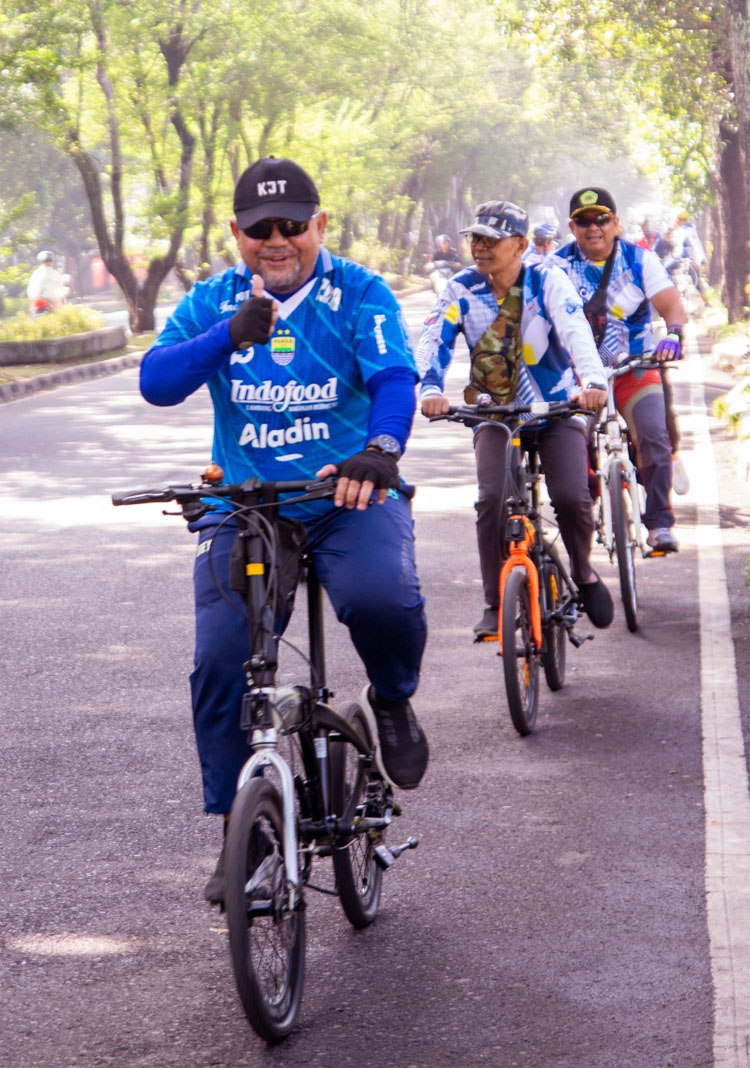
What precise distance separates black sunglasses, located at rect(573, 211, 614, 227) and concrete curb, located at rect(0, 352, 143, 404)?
12.4 m

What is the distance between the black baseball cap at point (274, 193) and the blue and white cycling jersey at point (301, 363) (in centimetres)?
20

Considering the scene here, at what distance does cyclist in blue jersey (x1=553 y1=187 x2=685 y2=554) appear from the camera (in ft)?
27.4

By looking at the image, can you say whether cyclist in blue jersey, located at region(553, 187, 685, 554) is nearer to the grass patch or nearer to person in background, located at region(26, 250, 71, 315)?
the grass patch

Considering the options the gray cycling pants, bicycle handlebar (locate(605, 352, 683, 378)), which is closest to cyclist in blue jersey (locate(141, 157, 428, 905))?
the gray cycling pants

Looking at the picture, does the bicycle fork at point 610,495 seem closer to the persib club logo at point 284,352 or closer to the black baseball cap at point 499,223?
the black baseball cap at point 499,223

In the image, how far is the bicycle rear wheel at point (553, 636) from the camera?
6667mm

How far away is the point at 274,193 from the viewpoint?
3.92 metres

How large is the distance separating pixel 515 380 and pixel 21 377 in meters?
17.0

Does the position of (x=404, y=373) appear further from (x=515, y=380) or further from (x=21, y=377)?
(x=21, y=377)

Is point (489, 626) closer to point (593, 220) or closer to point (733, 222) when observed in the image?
point (593, 220)

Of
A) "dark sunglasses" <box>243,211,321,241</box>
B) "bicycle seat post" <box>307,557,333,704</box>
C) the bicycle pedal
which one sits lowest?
the bicycle pedal

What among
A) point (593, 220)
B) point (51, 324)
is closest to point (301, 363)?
point (593, 220)

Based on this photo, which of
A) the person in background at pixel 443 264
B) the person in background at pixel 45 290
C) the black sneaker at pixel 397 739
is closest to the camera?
the black sneaker at pixel 397 739

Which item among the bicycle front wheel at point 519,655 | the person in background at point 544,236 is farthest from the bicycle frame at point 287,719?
the person in background at point 544,236
